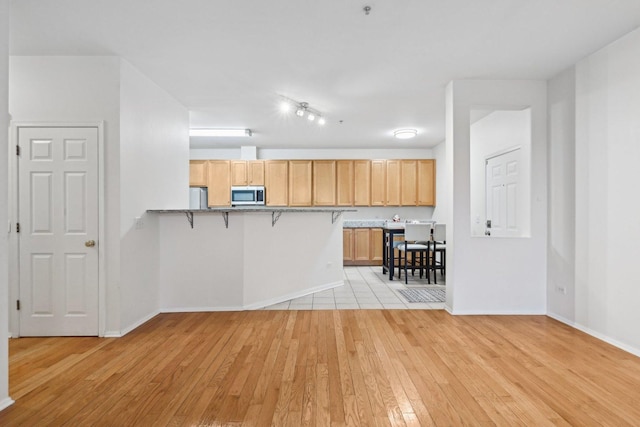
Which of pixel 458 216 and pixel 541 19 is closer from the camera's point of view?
pixel 541 19

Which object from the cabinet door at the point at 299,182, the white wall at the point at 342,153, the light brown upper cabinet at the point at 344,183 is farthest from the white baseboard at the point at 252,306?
the white wall at the point at 342,153

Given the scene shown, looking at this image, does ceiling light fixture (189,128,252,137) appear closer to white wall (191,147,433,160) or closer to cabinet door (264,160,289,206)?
cabinet door (264,160,289,206)

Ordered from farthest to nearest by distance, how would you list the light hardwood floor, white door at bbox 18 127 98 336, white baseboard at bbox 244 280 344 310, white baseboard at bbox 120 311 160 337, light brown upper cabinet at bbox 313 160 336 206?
1. light brown upper cabinet at bbox 313 160 336 206
2. white baseboard at bbox 244 280 344 310
3. white baseboard at bbox 120 311 160 337
4. white door at bbox 18 127 98 336
5. the light hardwood floor

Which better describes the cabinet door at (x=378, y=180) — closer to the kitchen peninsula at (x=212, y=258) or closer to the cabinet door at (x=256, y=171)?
the cabinet door at (x=256, y=171)

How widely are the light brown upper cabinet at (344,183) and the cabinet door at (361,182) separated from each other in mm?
71

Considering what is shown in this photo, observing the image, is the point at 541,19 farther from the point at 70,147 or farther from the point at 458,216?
the point at 70,147

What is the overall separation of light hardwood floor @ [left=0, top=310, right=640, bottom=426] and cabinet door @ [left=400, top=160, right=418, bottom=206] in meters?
4.22

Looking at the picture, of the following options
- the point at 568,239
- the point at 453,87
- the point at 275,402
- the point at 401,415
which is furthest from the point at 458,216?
the point at 275,402

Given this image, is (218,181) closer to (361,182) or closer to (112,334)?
(361,182)

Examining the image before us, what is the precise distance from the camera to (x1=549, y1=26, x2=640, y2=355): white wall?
9.27ft

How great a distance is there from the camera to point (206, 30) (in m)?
2.78

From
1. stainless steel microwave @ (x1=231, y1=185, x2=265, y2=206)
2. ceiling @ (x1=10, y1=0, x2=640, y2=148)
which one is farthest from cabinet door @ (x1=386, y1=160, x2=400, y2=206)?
ceiling @ (x1=10, y1=0, x2=640, y2=148)

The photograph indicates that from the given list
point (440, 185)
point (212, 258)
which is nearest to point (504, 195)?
point (440, 185)

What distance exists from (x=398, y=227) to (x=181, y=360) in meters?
4.30
